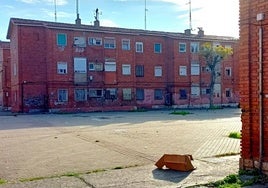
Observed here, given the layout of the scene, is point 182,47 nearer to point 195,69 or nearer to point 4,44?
point 195,69

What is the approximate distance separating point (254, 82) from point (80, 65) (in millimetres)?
36025

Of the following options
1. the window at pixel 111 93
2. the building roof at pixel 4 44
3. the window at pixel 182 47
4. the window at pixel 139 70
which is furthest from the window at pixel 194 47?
the building roof at pixel 4 44

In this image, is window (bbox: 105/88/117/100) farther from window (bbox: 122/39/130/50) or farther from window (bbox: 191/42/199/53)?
window (bbox: 191/42/199/53)

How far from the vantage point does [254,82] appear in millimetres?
7562

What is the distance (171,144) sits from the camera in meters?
12.5

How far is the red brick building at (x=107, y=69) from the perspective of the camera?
132 feet

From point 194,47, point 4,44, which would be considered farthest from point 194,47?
point 4,44

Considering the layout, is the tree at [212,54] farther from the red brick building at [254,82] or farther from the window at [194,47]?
the red brick building at [254,82]

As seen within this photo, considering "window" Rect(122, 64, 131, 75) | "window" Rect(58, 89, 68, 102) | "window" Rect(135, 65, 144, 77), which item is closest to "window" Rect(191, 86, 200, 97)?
"window" Rect(135, 65, 144, 77)

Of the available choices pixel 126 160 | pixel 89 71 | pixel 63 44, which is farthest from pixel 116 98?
pixel 126 160

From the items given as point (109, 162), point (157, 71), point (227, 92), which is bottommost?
point (109, 162)

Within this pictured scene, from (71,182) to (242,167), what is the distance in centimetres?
370

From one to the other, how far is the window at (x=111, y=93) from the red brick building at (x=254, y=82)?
36304mm

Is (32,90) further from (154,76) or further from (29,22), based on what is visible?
(154,76)
